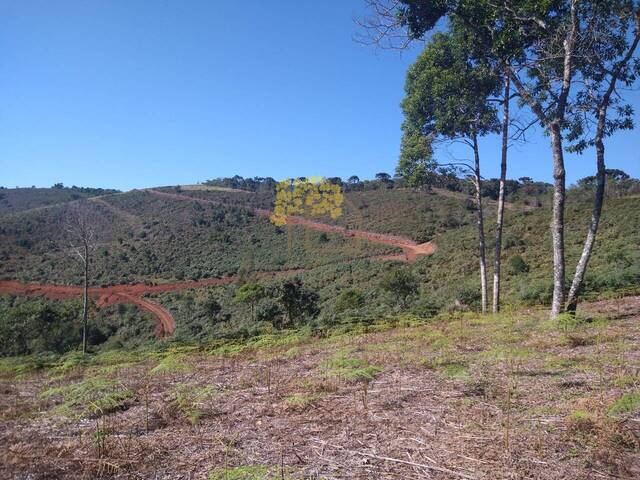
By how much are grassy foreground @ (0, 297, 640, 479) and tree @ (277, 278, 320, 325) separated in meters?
16.0

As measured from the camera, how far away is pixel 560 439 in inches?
128

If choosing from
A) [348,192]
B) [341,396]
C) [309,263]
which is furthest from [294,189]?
[341,396]

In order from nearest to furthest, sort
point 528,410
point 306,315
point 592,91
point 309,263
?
1. point 528,410
2. point 592,91
3. point 306,315
4. point 309,263

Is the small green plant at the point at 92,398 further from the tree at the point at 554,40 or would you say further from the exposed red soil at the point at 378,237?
the exposed red soil at the point at 378,237

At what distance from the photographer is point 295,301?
78.1 feet

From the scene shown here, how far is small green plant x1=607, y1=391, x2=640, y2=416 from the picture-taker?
3559 millimetres

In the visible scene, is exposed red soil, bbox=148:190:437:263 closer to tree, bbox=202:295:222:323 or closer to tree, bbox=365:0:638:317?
tree, bbox=202:295:222:323

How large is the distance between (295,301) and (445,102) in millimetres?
14732

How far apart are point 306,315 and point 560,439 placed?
21.3 m

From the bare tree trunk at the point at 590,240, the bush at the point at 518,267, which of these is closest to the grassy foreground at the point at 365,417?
the bare tree trunk at the point at 590,240

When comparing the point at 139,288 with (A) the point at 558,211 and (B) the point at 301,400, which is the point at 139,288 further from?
(B) the point at 301,400

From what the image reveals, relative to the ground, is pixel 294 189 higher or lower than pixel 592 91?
higher

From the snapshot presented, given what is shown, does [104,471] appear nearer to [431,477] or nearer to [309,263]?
[431,477]

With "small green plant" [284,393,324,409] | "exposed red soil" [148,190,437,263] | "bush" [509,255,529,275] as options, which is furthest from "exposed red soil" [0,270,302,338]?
"small green plant" [284,393,324,409]
